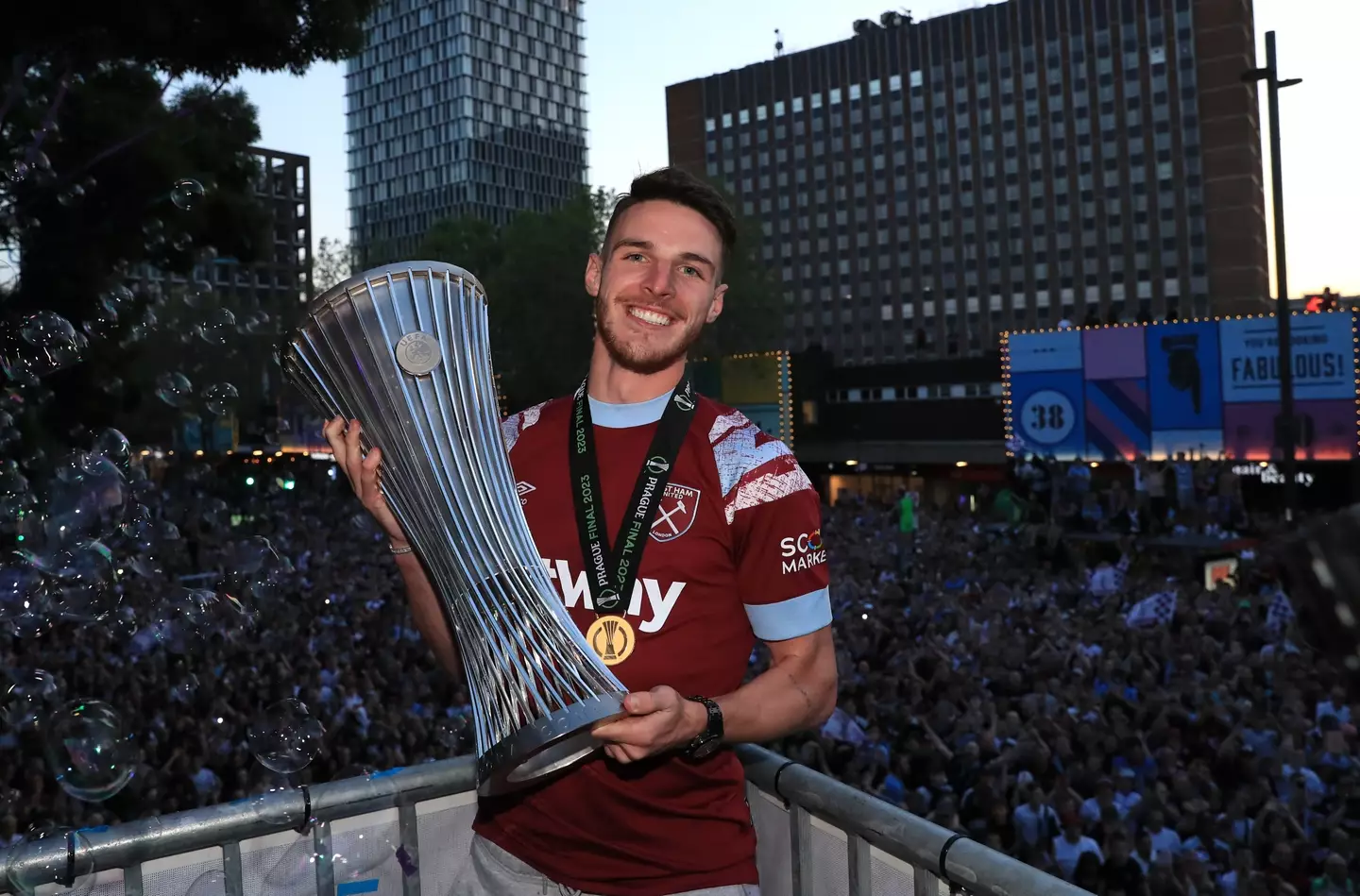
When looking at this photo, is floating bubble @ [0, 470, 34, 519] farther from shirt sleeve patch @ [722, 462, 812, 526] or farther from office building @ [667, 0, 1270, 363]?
office building @ [667, 0, 1270, 363]

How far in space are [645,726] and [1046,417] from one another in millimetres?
27316

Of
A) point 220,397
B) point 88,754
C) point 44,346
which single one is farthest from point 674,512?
point 44,346

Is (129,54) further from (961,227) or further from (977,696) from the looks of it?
(961,227)

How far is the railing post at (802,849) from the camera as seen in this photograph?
9.02 ft

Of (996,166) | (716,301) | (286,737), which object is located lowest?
(286,737)

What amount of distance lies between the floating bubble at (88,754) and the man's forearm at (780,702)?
240 cm

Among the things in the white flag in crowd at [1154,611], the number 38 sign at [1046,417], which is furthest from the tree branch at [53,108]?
the number 38 sign at [1046,417]

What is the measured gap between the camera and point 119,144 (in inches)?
456

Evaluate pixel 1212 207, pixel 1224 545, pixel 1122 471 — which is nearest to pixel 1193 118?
pixel 1212 207

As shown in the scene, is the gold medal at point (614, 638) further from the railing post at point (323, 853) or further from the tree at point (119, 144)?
the tree at point (119, 144)

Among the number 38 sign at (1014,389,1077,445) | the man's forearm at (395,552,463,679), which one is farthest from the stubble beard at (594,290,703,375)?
the number 38 sign at (1014,389,1077,445)

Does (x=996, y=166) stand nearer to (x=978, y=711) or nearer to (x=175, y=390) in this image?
(x=978, y=711)

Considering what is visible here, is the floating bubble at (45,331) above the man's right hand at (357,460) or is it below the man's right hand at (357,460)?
above

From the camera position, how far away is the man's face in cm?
247
